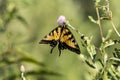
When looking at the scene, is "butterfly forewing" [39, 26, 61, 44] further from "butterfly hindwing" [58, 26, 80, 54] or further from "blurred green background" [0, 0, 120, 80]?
"blurred green background" [0, 0, 120, 80]

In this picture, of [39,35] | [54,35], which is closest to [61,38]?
[54,35]

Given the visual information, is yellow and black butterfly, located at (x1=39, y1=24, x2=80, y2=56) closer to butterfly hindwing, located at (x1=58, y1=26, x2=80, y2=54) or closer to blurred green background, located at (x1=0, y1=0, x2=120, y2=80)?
butterfly hindwing, located at (x1=58, y1=26, x2=80, y2=54)

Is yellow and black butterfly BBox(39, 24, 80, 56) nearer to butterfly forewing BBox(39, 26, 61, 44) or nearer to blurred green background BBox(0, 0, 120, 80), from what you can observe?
butterfly forewing BBox(39, 26, 61, 44)

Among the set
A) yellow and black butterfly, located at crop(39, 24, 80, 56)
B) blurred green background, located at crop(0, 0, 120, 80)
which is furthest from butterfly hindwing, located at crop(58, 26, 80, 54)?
blurred green background, located at crop(0, 0, 120, 80)

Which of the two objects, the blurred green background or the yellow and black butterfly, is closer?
the yellow and black butterfly

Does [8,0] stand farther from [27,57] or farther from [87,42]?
[87,42]

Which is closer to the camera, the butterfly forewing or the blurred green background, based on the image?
the butterfly forewing

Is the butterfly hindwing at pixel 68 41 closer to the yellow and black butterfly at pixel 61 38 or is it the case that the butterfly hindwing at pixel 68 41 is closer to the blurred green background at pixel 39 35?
the yellow and black butterfly at pixel 61 38

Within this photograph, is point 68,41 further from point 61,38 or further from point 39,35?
point 39,35
